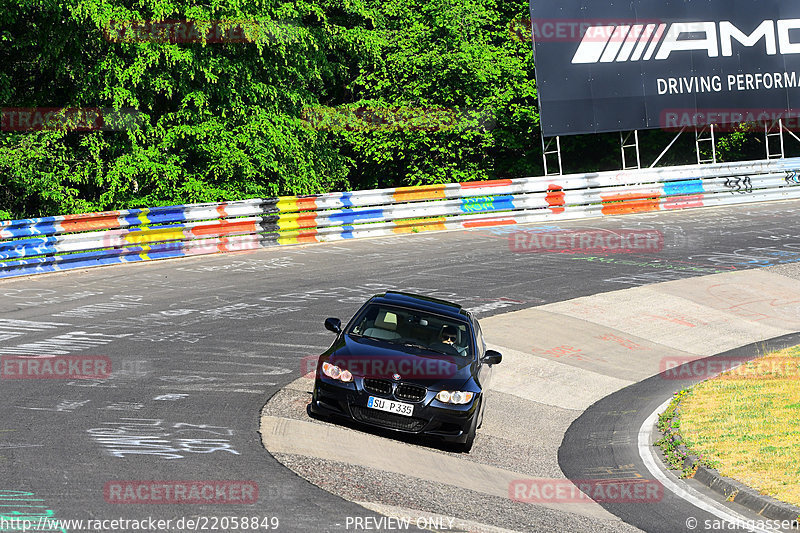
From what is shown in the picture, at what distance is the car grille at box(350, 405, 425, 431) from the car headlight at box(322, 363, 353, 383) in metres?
0.33

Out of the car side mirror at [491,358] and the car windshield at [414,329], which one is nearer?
the car windshield at [414,329]

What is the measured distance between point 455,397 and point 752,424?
13.1 feet

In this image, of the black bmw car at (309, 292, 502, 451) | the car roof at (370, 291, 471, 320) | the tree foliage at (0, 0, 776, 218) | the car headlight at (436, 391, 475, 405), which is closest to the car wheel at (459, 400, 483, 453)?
the black bmw car at (309, 292, 502, 451)

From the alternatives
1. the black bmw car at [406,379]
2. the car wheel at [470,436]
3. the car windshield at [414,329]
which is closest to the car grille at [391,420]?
the black bmw car at [406,379]

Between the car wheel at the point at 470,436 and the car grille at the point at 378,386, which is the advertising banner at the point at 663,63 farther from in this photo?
the car grille at the point at 378,386

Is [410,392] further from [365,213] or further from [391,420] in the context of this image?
[365,213]

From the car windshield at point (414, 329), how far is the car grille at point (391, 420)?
1190 mm

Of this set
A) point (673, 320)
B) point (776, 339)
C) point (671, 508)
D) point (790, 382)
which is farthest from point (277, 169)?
point (671, 508)

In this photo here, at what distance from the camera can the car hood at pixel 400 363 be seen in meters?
10.3

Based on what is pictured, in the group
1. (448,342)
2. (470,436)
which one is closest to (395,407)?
(470,436)

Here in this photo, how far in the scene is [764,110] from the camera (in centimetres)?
3148

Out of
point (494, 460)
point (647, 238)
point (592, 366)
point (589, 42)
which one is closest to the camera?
point (494, 460)

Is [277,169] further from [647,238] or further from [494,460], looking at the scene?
[494,460]

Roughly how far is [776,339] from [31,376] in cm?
1311
